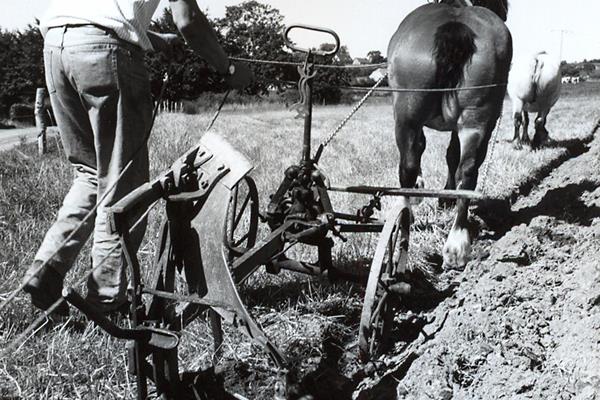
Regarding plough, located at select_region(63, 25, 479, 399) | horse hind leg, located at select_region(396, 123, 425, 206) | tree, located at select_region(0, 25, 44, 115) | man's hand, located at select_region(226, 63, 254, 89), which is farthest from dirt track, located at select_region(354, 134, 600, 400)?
tree, located at select_region(0, 25, 44, 115)

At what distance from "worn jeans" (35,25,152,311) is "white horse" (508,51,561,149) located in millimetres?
8412

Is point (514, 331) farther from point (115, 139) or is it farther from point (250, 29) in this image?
point (250, 29)

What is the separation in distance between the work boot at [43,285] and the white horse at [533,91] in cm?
875

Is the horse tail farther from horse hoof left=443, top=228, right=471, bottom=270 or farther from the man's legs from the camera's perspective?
the man's legs

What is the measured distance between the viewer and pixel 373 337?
289 cm

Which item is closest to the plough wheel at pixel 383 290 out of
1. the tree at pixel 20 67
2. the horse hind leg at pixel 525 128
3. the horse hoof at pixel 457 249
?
the horse hoof at pixel 457 249

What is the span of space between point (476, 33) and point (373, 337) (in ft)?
A: 8.42

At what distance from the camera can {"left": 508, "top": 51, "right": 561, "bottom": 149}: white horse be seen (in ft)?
34.0

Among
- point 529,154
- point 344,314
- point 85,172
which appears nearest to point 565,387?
point 344,314

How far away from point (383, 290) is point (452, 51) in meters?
2.09

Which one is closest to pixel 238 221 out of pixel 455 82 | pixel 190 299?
pixel 190 299

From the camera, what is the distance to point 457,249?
4.43m

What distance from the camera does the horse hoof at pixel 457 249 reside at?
4.43 meters

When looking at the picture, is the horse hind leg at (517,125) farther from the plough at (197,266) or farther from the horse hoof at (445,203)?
the plough at (197,266)
